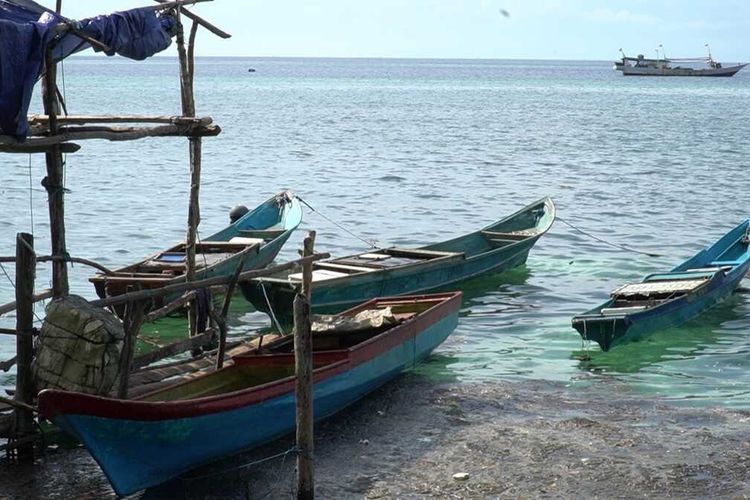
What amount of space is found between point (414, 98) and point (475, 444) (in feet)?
299

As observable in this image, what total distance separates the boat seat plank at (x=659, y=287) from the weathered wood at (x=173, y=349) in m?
6.93

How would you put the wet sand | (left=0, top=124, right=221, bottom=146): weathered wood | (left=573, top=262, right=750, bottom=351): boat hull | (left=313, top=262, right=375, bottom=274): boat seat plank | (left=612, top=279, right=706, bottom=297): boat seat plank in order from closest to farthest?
the wet sand → (left=0, top=124, right=221, bottom=146): weathered wood → (left=573, top=262, right=750, bottom=351): boat hull → (left=612, top=279, right=706, bottom=297): boat seat plank → (left=313, top=262, right=375, bottom=274): boat seat plank

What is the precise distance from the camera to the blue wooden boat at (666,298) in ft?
50.6

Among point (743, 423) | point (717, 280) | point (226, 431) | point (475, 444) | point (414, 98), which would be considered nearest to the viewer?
point (226, 431)

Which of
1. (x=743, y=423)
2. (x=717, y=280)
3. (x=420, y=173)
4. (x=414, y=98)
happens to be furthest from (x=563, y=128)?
(x=743, y=423)

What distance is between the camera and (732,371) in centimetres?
1559

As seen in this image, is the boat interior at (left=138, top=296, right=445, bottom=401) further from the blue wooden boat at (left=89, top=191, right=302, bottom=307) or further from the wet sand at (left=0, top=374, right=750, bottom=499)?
the blue wooden boat at (left=89, top=191, right=302, bottom=307)

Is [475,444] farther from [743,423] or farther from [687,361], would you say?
[687,361]

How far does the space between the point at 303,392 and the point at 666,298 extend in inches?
342

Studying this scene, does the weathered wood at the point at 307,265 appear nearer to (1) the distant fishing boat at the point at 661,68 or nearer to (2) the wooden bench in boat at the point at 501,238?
(2) the wooden bench in boat at the point at 501,238

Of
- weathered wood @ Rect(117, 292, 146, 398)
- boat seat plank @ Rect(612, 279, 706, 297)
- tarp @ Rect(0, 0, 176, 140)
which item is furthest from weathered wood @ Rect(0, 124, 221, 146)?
boat seat plank @ Rect(612, 279, 706, 297)

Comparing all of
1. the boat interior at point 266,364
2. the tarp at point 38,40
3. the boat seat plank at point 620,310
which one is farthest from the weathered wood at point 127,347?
the boat seat plank at point 620,310

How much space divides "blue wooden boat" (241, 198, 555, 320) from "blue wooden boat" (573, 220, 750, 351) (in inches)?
122

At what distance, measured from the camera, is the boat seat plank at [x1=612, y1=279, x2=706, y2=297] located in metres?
17.1
